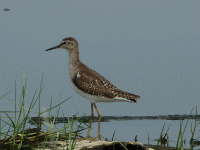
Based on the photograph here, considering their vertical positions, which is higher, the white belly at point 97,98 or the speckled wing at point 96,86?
the speckled wing at point 96,86

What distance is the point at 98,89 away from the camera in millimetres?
8555

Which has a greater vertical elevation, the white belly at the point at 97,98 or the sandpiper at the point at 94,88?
the sandpiper at the point at 94,88

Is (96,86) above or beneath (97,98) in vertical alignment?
above

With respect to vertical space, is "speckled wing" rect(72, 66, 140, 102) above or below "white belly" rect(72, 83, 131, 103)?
above

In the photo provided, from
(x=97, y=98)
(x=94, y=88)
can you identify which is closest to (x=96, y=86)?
(x=94, y=88)

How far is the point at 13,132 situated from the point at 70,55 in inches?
166

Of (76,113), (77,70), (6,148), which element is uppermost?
(77,70)

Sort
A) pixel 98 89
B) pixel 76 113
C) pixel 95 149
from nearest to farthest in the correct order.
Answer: pixel 95 149 < pixel 76 113 < pixel 98 89

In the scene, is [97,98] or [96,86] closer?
[97,98]

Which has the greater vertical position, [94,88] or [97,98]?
[94,88]

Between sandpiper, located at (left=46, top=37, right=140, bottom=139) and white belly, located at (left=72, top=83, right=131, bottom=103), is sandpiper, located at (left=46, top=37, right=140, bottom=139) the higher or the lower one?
the higher one

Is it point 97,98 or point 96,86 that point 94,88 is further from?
point 97,98

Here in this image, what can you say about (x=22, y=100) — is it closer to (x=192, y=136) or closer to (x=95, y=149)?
(x=95, y=149)

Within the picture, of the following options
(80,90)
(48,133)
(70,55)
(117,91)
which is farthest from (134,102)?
(48,133)
